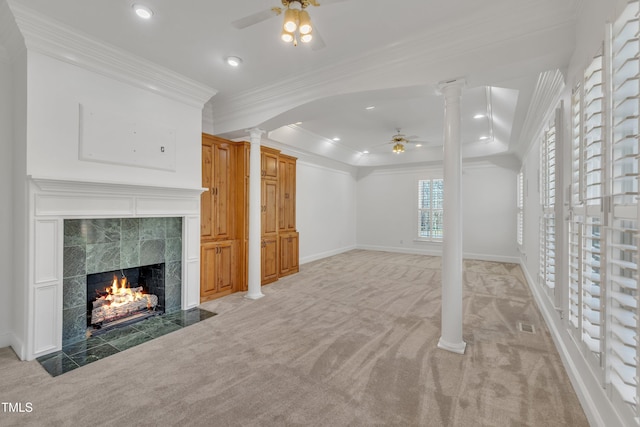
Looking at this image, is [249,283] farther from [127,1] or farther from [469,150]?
[469,150]

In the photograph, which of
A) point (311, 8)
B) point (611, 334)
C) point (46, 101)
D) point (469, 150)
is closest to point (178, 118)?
point (46, 101)

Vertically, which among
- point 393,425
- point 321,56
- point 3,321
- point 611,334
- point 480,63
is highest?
point 321,56

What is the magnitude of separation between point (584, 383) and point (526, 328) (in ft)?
4.52

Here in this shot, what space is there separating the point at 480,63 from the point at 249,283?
13.0ft

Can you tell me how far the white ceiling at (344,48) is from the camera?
2.31 m

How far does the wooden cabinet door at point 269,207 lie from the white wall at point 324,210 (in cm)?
161

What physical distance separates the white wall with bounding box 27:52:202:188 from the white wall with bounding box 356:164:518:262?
259 inches

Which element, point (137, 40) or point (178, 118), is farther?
point (178, 118)

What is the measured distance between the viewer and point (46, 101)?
261cm

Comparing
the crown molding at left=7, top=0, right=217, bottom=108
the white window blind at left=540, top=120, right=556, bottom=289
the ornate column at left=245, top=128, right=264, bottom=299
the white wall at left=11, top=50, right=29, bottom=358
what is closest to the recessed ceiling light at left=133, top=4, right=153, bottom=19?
the crown molding at left=7, top=0, right=217, bottom=108

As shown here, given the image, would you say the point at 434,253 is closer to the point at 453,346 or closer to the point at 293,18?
the point at 453,346

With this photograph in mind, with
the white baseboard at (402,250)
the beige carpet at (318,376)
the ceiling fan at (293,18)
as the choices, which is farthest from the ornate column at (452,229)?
the white baseboard at (402,250)

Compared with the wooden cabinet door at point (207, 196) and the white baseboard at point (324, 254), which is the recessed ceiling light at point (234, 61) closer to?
the wooden cabinet door at point (207, 196)

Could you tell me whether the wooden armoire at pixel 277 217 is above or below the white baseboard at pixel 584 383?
above
